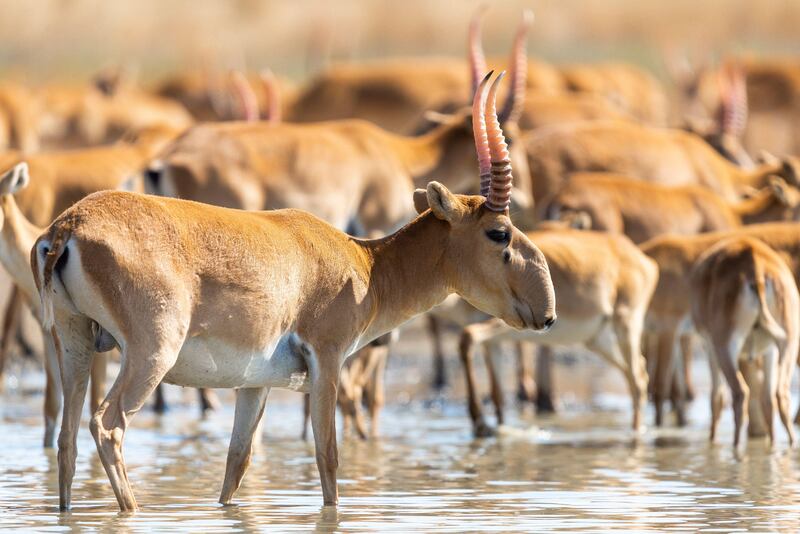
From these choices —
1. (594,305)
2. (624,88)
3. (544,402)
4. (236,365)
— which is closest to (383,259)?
(236,365)

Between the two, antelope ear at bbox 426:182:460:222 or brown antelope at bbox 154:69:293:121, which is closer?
antelope ear at bbox 426:182:460:222

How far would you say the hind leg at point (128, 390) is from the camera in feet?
29.2

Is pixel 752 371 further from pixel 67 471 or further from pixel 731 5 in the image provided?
pixel 731 5

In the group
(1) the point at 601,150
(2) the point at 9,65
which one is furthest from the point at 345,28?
(1) the point at 601,150

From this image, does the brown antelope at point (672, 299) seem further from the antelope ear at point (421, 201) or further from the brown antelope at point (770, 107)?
the brown antelope at point (770, 107)

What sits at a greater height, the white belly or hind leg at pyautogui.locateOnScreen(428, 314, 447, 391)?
hind leg at pyautogui.locateOnScreen(428, 314, 447, 391)

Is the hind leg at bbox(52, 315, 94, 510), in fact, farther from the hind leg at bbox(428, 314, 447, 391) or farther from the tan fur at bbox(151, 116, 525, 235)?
the hind leg at bbox(428, 314, 447, 391)

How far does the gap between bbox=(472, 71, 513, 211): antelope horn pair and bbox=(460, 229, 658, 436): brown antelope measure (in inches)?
167

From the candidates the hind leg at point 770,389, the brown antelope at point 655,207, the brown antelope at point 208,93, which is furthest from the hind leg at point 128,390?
the brown antelope at point 208,93

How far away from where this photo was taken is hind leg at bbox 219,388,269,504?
1001cm

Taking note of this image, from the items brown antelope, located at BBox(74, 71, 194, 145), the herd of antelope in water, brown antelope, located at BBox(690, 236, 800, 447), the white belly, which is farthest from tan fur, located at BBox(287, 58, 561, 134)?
the white belly

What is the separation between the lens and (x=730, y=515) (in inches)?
383

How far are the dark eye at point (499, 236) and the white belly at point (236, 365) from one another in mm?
1188

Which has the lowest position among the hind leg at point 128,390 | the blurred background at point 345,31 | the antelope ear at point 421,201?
the hind leg at point 128,390
